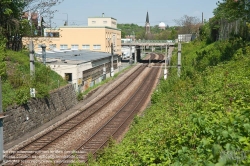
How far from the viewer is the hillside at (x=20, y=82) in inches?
733

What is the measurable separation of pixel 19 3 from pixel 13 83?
369 inches

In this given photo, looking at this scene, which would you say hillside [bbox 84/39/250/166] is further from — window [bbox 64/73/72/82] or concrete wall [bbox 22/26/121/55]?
concrete wall [bbox 22/26/121/55]

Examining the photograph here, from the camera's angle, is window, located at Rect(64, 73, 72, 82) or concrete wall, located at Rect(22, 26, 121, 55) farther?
concrete wall, located at Rect(22, 26, 121, 55)

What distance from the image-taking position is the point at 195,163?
5.21 meters

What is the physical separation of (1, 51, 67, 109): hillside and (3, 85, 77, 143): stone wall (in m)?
0.50

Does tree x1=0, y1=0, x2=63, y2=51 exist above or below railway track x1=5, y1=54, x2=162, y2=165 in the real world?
above

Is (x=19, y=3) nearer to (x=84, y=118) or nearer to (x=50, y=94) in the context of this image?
(x=50, y=94)

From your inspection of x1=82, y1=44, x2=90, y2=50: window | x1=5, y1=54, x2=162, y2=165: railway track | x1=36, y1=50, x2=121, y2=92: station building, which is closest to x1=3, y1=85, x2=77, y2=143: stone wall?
x1=5, y1=54, x2=162, y2=165: railway track

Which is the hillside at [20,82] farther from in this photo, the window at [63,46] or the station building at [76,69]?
the window at [63,46]

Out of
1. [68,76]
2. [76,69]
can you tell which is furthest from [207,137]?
[76,69]

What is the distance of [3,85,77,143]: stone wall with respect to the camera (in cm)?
1720

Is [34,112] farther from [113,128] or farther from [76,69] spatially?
[76,69]

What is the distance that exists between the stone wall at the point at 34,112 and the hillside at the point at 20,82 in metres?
0.50

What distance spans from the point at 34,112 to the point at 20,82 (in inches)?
89.2
